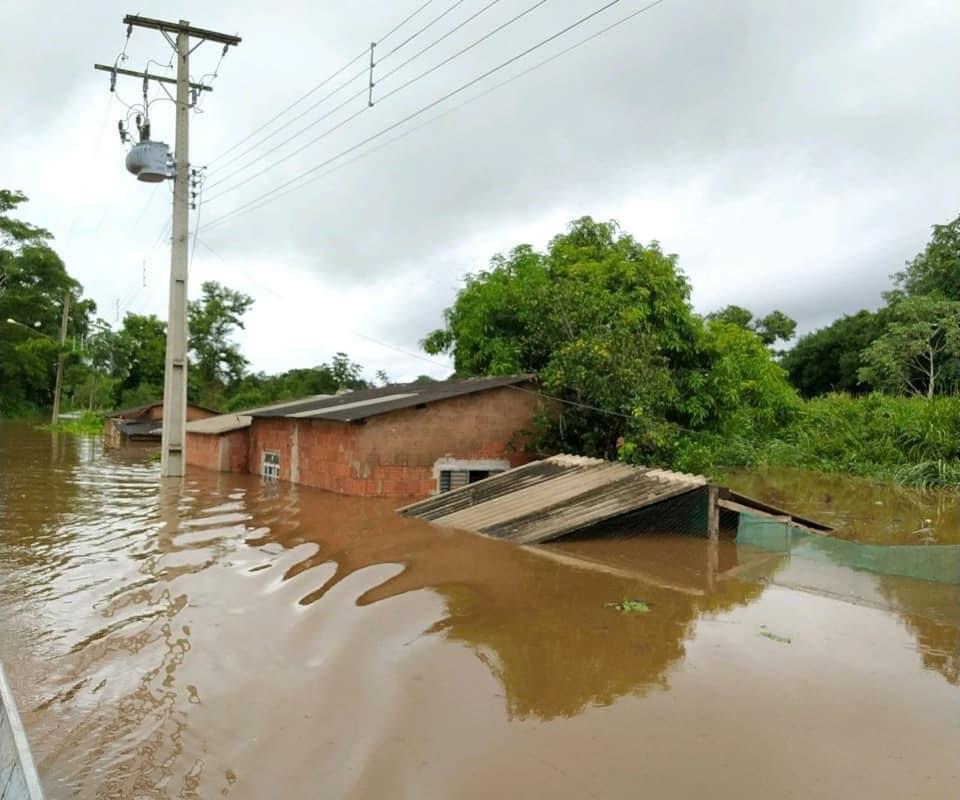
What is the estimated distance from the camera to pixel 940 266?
130ft

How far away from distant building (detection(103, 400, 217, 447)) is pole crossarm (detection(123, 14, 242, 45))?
22.8m

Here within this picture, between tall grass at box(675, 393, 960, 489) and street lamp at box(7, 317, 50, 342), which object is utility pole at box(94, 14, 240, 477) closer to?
tall grass at box(675, 393, 960, 489)

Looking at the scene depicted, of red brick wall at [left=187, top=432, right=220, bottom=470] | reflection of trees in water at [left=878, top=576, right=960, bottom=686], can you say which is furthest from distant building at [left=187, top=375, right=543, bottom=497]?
reflection of trees in water at [left=878, top=576, right=960, bottom=686]

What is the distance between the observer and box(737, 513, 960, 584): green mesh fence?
8.93 m

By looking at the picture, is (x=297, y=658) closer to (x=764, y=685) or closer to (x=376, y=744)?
(x=376, y=744)

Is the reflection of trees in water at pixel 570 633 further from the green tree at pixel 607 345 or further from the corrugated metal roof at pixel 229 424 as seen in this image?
the corrugated metal roof at pixel 229 424

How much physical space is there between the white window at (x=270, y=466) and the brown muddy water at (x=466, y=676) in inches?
420

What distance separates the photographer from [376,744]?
509 centimetres

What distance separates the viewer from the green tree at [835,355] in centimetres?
4384

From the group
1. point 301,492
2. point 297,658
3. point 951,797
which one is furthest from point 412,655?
point 301,492

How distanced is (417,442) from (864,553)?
32.5 ft

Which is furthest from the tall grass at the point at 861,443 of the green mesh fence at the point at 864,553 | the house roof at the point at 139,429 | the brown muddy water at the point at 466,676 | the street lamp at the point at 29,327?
the street lamp at the point at 29,327

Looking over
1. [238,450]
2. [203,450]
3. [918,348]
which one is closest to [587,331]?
[238,450]

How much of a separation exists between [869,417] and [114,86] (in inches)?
1057
